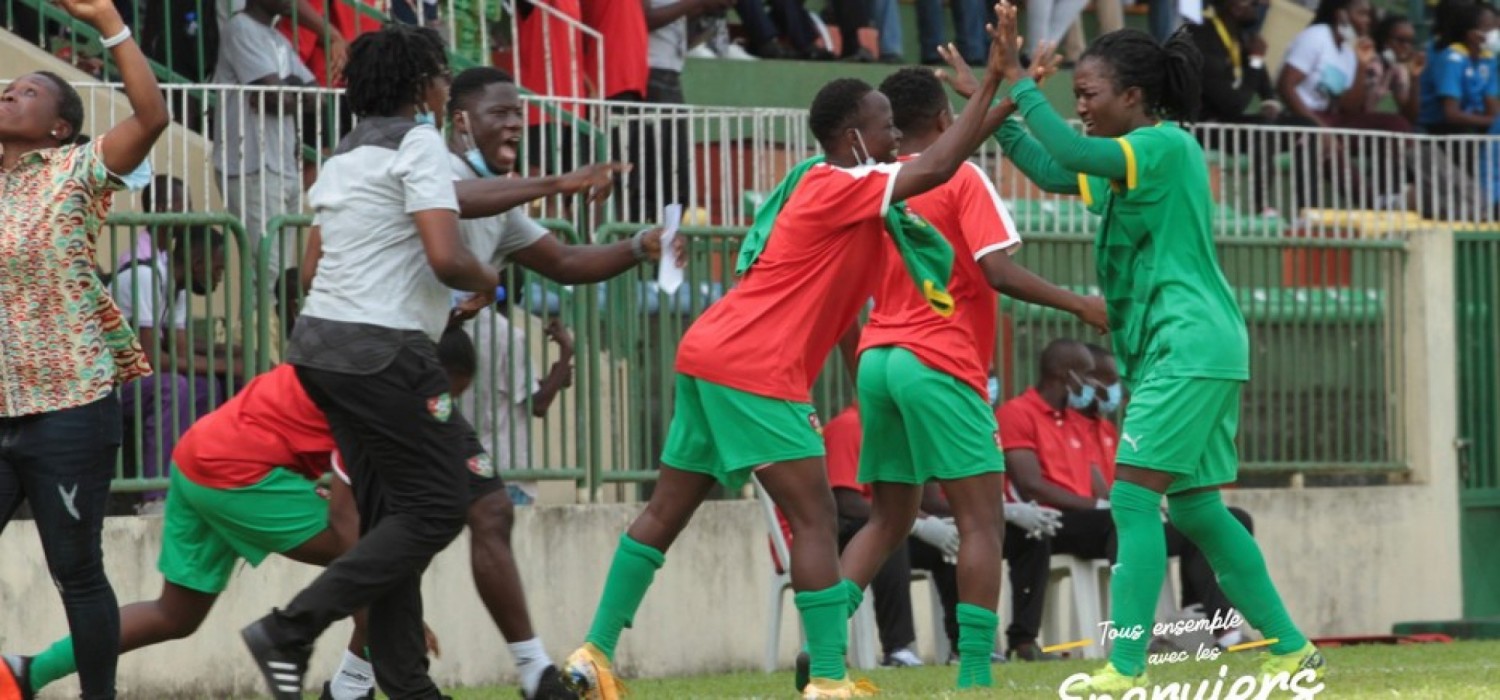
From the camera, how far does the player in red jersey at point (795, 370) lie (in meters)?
9.02

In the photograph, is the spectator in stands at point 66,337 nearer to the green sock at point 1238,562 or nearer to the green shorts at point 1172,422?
the green shorts at point 1172,422

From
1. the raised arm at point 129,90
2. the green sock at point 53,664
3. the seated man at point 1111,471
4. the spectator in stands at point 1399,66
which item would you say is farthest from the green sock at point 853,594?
the spectator in stands at point 1399,66

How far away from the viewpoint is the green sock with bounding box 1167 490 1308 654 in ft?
30.0

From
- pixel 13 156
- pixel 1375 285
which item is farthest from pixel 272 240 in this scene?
pixel 1375 285

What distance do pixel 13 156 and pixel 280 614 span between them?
5.15 feet

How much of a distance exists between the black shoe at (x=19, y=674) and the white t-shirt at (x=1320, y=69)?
41.0 feet

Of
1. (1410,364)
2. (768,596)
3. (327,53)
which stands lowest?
(768,596)

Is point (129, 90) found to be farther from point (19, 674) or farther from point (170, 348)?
point (170, 348)

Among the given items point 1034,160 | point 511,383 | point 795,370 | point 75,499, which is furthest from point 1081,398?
point 75,499

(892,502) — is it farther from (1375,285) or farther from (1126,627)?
(1375,285)

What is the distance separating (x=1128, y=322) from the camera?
9.14 metres

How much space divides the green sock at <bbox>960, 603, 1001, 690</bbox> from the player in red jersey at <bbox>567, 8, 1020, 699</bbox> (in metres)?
0.62

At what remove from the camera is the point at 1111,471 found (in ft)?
47.0

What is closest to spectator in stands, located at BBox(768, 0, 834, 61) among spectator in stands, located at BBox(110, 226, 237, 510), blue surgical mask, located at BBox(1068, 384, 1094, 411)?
blue surgical mask, located at BBox(1068, 384, 1094, 411)
